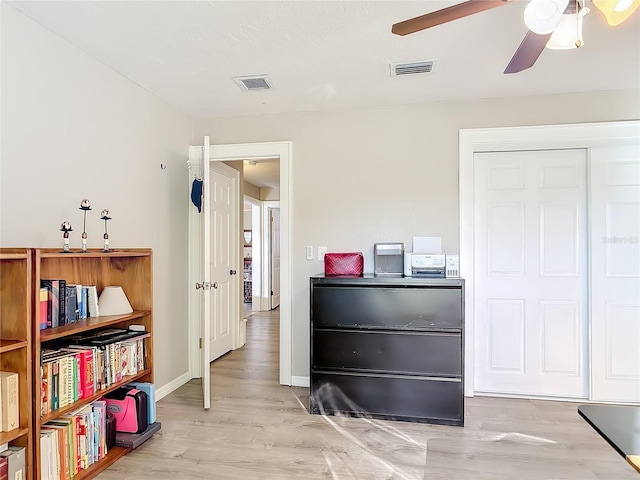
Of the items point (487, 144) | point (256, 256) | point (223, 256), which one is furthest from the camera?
point (256, 256)

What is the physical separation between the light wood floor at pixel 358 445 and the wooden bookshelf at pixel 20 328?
61 cm

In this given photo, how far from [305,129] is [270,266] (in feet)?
14.1

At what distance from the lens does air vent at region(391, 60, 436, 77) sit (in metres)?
2.57

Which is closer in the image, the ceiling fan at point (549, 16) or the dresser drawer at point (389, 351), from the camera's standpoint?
the ceiling fan at point (549, 16)

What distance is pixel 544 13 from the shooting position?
4.64 feet

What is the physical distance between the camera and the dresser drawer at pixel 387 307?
2.67 m

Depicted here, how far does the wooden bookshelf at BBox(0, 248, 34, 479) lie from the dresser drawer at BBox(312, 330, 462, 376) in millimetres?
1698

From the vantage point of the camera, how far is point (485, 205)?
10.7 feet

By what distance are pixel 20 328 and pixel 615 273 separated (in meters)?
3.93

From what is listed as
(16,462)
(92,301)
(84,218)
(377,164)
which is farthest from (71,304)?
(377,164)

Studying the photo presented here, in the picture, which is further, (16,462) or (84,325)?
(84,325)

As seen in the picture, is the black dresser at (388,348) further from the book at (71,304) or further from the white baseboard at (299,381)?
the book at (71,304)

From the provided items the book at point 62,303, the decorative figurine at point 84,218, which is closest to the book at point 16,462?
the book at point 62,303

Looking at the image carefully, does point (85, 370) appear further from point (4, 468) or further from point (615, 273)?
point (615, 273)
